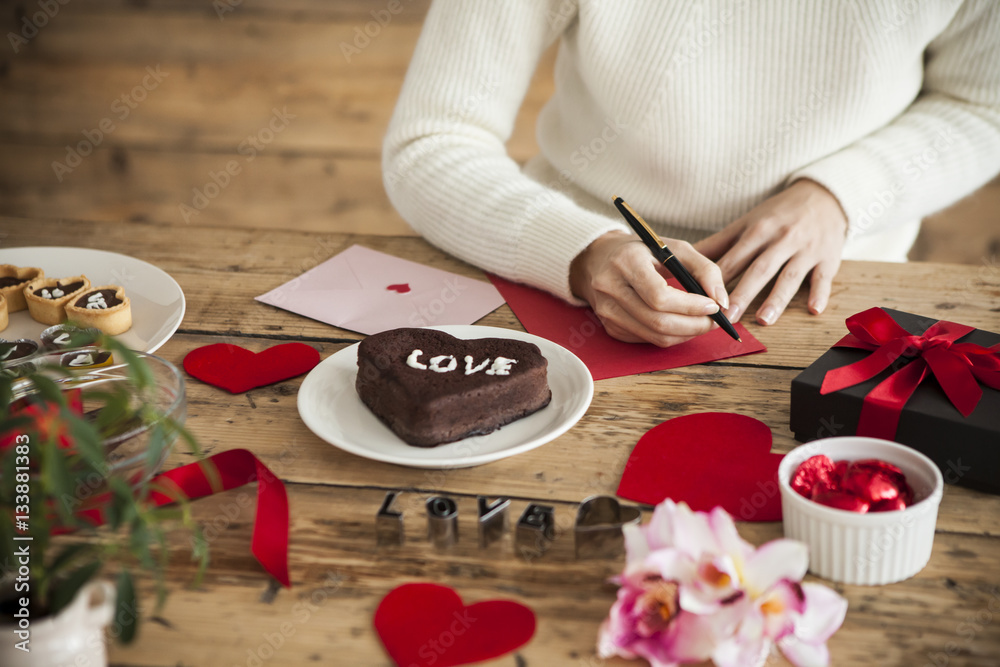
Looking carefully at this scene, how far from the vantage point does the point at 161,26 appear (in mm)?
2883

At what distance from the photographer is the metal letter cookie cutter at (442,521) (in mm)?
645

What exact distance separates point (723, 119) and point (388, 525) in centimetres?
95

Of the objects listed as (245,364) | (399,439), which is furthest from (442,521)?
(245,364)

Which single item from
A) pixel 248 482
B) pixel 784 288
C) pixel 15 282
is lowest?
pixel 15 282

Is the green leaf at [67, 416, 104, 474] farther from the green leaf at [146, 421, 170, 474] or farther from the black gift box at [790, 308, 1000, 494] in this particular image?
the black gift box at [790, 308, 1000, 494]

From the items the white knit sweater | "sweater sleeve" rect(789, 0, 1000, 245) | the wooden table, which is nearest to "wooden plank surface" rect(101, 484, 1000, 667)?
the wooden table

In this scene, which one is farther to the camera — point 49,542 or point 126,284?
point 126,284

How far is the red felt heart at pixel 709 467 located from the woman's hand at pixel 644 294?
151mm

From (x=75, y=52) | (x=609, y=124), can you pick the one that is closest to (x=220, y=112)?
(x=75, y=52)

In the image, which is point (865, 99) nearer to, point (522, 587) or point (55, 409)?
point (522, 587)

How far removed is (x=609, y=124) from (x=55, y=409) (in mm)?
1045

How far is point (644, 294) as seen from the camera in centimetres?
96

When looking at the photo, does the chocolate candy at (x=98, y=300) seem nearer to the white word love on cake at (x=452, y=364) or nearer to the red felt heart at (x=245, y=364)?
the red felt heart at (x=245, y=364)

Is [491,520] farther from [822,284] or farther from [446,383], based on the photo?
[822,284]
